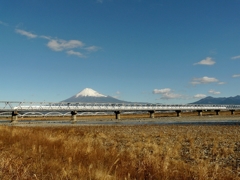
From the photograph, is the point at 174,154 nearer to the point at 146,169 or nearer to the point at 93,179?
the point at 146,169

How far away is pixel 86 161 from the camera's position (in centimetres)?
934

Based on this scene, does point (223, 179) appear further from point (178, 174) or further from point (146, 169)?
point (146, 169)

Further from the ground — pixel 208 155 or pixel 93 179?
pixel 93 179

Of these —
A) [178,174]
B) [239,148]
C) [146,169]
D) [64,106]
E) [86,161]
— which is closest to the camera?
[146,169]

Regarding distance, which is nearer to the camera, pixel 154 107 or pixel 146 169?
pixel 146 169

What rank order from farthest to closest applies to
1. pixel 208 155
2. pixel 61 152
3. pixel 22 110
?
pixel 22 110 < pixel 208 155 < pixel 61 152

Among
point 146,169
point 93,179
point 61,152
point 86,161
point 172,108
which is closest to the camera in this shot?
point 93,179

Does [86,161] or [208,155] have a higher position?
[86,161]

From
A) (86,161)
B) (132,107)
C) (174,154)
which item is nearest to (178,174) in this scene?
(86,161)

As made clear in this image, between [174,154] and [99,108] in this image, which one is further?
[99,108]

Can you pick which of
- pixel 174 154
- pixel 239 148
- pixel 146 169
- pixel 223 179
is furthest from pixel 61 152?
pixel 239 148

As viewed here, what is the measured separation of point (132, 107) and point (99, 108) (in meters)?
16.5

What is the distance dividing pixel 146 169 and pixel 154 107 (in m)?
108

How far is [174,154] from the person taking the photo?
619 inches
